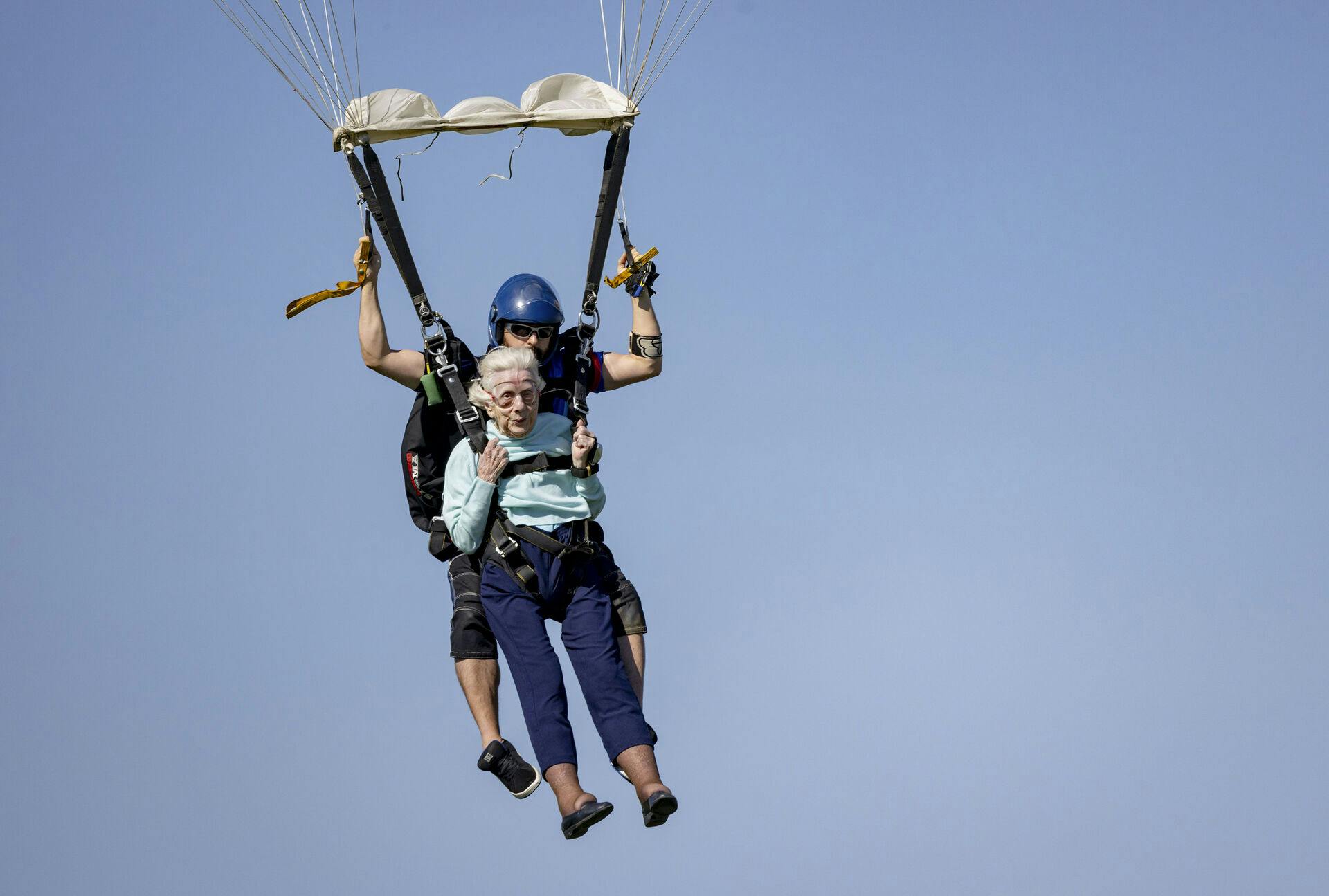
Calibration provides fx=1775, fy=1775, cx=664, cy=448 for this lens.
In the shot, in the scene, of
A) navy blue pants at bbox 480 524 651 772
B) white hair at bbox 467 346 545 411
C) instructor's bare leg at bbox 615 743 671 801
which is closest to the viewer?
instructor's bare leg at bbox 615 743 671 801

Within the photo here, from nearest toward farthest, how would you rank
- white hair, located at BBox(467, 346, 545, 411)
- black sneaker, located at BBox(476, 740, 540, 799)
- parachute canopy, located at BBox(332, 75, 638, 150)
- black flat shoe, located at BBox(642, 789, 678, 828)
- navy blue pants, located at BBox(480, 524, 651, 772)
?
1. black flat shoe, located at BBox(642, 789, 678, 828)
2. navy blue pants, located at BBox(480, 524, 651, 772)
3. white hair, located at BBox(467, 346, 545, 411)
4. black sneaker, located at BBox(476, 740, 540, 799)
5. parachute canopy, located at BBox(332, 75, 638, 150)

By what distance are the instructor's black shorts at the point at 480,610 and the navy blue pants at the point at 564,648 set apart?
0.40ft

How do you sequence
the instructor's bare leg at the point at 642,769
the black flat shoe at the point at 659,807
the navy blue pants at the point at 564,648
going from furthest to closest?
1. the navy blue pants at the point at 564,648
2. the instructor's bare leg at the point at 642,769
3. the black flat shoe at the point at 659,807

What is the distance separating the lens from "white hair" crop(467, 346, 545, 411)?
9250mm

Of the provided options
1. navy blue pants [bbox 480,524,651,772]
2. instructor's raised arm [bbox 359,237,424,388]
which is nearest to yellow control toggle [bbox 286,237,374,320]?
instructor's raised arm [bbox 359,237,424,388]

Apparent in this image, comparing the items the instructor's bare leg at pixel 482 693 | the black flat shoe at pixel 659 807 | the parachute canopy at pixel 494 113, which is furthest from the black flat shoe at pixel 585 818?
the parachute canopy at pixel 494 113

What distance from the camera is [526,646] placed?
9.29 metres

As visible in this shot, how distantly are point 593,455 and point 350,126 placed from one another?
2.34 metres

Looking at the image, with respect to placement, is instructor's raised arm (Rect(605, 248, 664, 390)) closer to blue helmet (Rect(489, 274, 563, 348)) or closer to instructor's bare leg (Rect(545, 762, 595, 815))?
blue helmet (Rect(489, 274, 563, 348))

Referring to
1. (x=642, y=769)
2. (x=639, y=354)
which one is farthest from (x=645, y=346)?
(x=642, y=769)

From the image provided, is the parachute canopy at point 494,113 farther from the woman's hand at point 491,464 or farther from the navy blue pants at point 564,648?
the navy blue pants at point 564,648

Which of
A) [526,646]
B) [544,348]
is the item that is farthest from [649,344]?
[526,646]

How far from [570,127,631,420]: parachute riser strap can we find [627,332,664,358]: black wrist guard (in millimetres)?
250

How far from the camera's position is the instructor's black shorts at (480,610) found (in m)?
9.68
